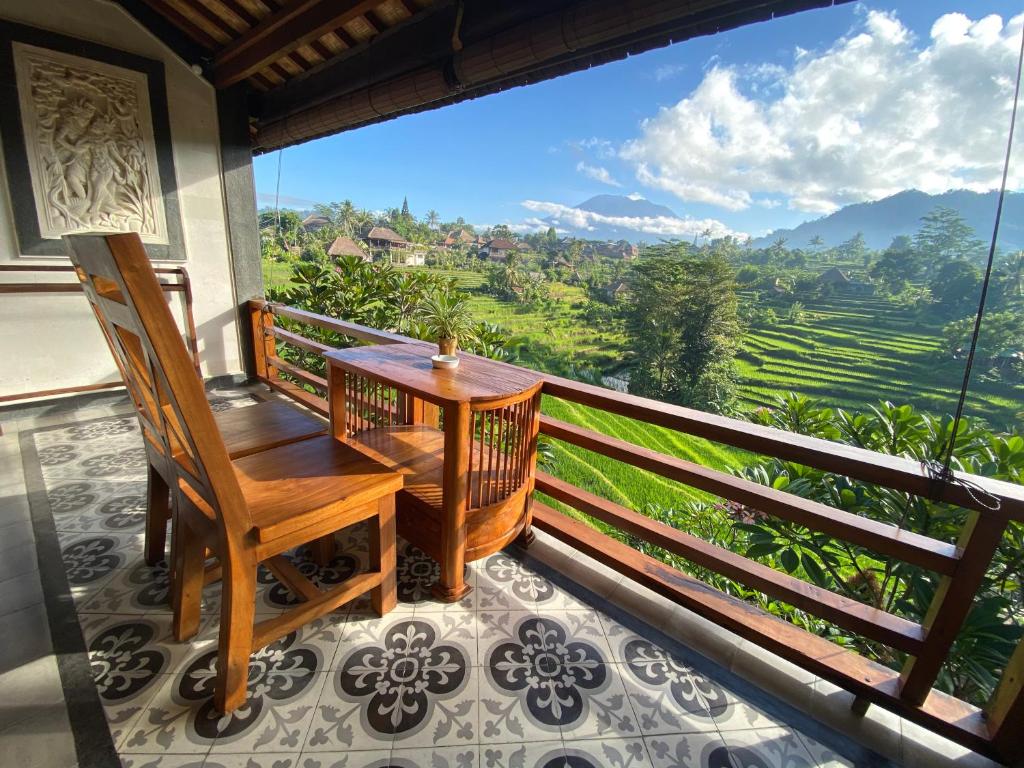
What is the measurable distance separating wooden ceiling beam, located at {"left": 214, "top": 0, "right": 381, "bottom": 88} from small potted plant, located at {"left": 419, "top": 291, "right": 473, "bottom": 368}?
1.73m

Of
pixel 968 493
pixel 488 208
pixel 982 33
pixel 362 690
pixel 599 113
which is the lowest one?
pixel 362 690

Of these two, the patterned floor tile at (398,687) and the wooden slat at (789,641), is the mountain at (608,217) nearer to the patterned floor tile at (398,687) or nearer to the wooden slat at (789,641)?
the wooden slat at (789,641)

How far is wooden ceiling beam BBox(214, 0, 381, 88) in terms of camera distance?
2.36 meters

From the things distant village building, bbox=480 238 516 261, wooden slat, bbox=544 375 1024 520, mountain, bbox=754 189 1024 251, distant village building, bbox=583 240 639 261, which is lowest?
wooden slat, bbox=544 375 1024 520

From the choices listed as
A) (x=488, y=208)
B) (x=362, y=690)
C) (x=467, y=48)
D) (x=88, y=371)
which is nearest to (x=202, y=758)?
(x=362, y=690)

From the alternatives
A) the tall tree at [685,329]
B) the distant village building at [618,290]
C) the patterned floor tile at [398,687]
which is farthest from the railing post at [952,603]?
the distant village building at [618,290]

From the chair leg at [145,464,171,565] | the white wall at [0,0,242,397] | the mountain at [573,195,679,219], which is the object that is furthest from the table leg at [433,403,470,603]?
the mountain at [573,195,679,219]

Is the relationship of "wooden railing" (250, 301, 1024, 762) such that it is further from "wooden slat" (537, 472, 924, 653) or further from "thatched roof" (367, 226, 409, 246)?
"thatched roof" (367, 226, 409, 246)

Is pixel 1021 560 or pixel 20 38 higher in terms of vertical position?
pixel 20 38

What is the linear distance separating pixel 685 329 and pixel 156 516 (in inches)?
496

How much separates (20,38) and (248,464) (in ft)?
12.2

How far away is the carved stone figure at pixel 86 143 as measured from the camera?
284cm

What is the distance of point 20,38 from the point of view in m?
2.72

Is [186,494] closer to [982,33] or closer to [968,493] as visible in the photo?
[968,493]
